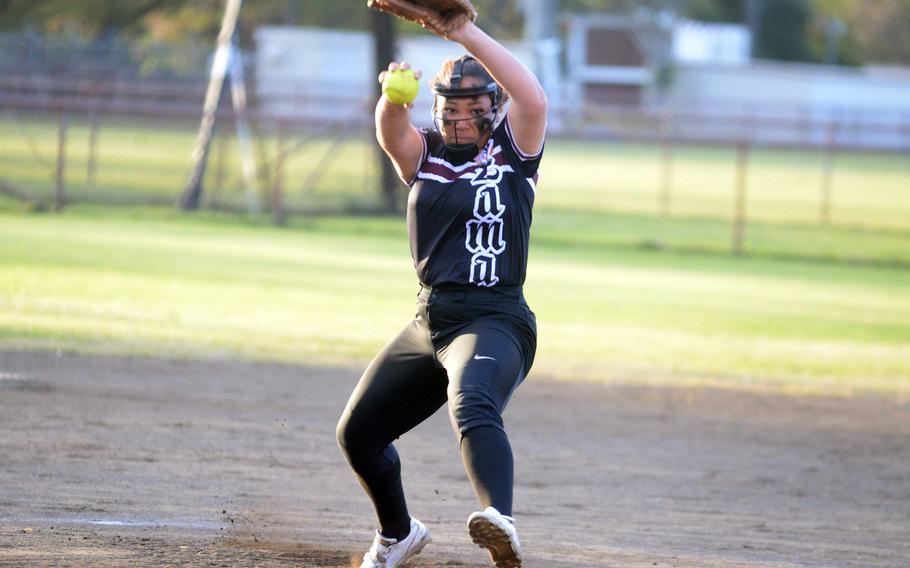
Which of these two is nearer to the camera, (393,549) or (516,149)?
(516,149)

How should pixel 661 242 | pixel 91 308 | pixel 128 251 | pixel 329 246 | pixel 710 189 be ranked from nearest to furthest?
pixel 91 308
pixel 128 251
pixel 329 246
pixel 661 242
pixel 710 189

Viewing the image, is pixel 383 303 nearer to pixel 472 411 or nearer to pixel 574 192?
pixel 472 411

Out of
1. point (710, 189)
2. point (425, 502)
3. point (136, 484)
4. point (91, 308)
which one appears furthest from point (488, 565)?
point (710, 189)

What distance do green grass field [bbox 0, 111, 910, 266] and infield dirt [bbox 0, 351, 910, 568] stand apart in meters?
12.0

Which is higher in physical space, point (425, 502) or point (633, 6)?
point (633, 6)

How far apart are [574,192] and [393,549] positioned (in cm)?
2475

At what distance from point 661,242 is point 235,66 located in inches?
341

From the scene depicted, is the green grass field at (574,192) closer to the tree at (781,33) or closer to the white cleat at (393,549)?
the white cleat at (393,549)

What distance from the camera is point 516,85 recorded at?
4.70 metres

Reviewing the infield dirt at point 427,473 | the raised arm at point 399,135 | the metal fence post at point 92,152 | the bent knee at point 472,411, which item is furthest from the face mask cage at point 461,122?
the metal fence post at point 92,152

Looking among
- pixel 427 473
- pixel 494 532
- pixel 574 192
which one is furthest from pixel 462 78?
pixel 574 192

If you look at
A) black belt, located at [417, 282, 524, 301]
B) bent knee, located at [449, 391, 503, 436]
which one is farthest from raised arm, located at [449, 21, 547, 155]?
bent knee, located at [449, 391, 503, 436]

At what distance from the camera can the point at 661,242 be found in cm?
2169

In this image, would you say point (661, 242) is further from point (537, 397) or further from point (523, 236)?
point (523, 236)
